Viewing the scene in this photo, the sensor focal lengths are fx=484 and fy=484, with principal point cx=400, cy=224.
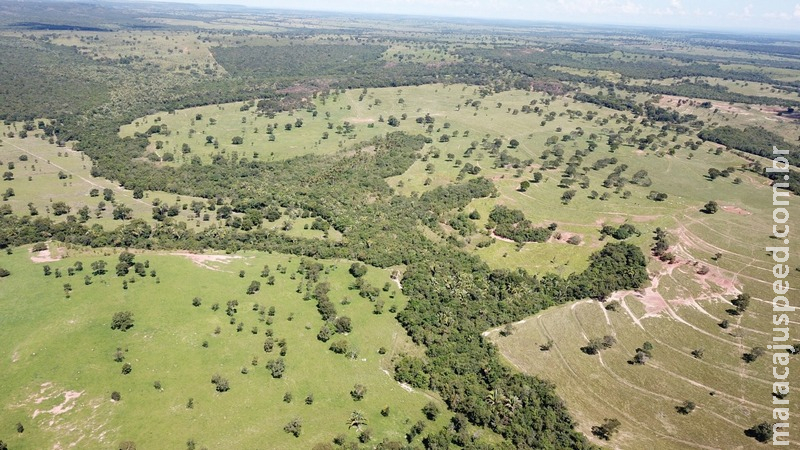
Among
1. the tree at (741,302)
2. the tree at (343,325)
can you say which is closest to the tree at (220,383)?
the tree at (343,325)

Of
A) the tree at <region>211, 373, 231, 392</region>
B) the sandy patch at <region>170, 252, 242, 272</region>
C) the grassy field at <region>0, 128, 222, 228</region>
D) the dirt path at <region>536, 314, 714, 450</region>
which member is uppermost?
the grassy field at <region>0, 128, 222, 228</region>

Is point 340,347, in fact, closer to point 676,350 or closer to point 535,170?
point 676,350

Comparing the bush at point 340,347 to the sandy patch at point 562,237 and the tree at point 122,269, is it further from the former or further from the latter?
the sandy patch at point 562,237

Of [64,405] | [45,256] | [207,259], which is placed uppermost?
[45,256]

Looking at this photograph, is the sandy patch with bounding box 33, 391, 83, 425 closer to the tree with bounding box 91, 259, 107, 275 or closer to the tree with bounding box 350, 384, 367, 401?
the tree with bounding box 91, 259, 107, 275

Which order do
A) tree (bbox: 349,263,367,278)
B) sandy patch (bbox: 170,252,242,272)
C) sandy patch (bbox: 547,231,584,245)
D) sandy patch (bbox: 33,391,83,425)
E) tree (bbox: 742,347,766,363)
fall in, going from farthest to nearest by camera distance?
1. sandy patch (bbox: 547,231,584,245)
2. sandy patch (bbox: 170,252,242,272)
3. tree (bbox: 349,263,367,278)
4. tree (bbox: 742,347,766,363)
5. sandy patch (bbox: 33,391,83,425)

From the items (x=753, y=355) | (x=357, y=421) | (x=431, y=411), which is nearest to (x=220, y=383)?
(x=357, y=421)

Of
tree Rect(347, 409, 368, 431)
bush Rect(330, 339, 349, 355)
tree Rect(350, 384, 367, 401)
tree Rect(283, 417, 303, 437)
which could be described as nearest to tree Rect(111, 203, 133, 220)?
bush Rect(330, 339, 349, 355)
